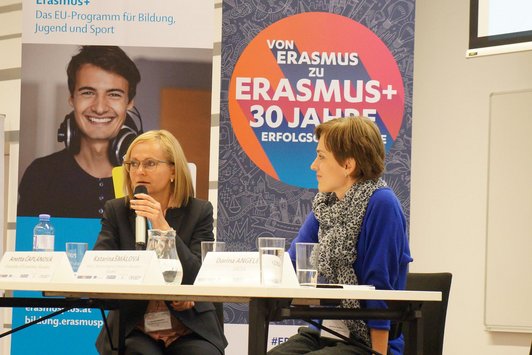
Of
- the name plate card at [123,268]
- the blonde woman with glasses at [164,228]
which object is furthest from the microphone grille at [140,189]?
the name plate card at [123,268]

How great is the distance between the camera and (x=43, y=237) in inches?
144

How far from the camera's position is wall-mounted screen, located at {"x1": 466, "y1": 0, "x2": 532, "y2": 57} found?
4.31 m

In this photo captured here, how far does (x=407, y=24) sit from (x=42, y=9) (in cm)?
201

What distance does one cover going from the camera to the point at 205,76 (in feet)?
15.3

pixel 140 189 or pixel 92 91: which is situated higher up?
pixel 92 91

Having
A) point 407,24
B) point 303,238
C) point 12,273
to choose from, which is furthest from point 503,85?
point 12,273

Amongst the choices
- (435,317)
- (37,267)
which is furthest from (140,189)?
(435,317)

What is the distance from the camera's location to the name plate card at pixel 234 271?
7.82 feet

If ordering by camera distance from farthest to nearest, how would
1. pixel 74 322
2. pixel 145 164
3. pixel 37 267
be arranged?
pixel 74 322 → pixel 145 164 → pixel 37 267

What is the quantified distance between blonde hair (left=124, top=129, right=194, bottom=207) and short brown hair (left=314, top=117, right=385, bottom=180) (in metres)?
0.67

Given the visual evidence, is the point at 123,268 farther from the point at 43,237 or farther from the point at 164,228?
the point at 43,237

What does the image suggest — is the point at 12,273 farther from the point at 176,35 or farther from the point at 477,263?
the point at 477,263

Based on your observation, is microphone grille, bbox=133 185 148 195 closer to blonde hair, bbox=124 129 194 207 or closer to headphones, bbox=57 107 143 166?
blonde hair, bbox=124 129 194 207

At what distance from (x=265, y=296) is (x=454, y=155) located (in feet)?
11.6
